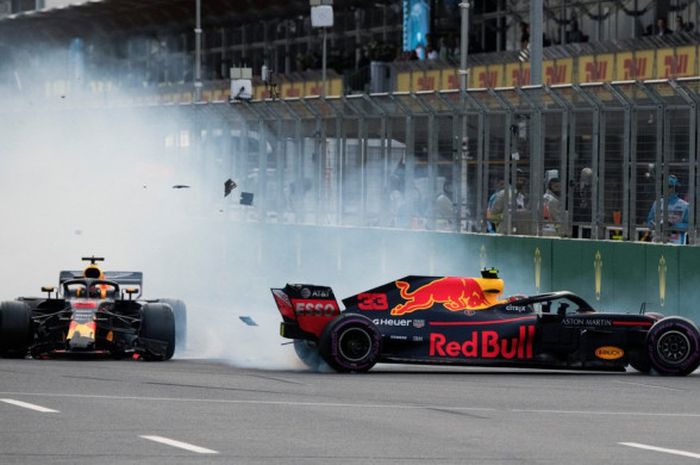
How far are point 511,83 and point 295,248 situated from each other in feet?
35.5

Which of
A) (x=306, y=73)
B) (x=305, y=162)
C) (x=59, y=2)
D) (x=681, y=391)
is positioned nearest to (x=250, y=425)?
(x=681, y=391)

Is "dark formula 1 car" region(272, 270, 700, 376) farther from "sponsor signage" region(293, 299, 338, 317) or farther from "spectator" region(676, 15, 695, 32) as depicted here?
"spectator" region(676, 15, 695, 32)

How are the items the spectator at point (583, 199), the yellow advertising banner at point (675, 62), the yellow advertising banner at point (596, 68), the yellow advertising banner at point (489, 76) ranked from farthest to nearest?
the yellow advertising banner at point (489, 76) < the yellow advertising banner at point (596, 68) < the yellow advertising banner at point (675, 62) < the spectator at point (583, 199)

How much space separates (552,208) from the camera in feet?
87.9

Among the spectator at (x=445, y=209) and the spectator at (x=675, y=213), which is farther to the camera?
the spectator at (x=445, y=209)

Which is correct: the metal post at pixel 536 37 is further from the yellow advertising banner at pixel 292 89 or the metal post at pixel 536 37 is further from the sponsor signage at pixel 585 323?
the yellow advertising banner at pixel 292 89

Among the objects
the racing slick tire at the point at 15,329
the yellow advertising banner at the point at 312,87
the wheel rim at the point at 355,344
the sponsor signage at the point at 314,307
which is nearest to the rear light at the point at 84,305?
the racing slick tire at the point at 15,329

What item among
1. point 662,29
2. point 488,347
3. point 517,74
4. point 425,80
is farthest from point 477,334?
point 425,80

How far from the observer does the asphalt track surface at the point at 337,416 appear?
11414mm

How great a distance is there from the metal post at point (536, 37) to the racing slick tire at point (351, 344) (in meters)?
12.5

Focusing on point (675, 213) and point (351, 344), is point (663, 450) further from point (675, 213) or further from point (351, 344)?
point (675, 213)

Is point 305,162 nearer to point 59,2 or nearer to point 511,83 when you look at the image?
point 511,83

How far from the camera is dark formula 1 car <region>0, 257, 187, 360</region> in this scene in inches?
781

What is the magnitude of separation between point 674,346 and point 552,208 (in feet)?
27.1
